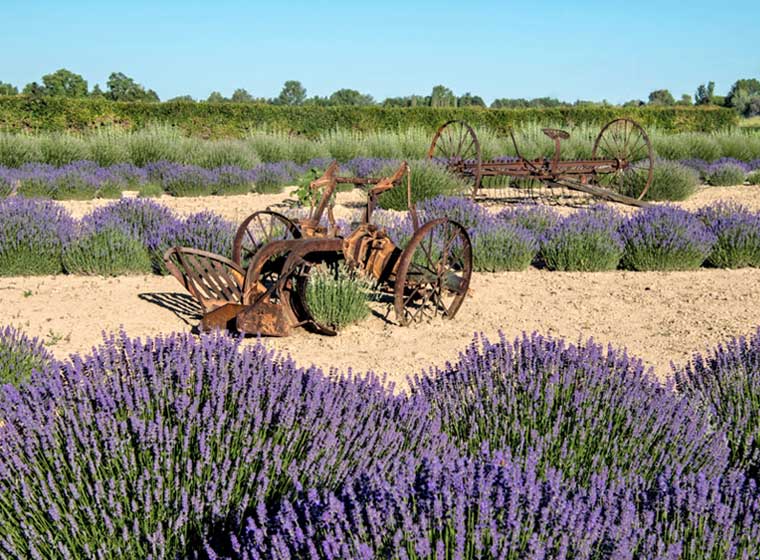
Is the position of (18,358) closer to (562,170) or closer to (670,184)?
(562,170)

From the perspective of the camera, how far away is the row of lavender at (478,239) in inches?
284

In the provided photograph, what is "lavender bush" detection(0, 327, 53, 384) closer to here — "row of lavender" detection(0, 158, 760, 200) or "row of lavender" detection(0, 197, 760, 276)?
"row of lavender" detection(0, 197, 760, 276)

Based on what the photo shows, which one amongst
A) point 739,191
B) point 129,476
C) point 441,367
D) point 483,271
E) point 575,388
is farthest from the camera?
point 739,191

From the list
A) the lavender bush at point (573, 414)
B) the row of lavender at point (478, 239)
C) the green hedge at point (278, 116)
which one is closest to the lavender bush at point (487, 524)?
the lavender bush at point (573, 414)

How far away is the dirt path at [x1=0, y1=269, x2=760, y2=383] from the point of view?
5234 millimetres

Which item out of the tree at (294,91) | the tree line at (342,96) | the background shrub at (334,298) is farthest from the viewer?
the tree at (294,91)

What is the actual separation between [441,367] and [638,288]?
3037 mm

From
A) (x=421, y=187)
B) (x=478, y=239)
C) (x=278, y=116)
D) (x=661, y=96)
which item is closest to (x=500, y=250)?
(x=478, y=239)

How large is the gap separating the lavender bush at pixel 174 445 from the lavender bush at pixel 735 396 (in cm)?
129

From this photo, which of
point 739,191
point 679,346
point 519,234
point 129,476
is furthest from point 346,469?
point 739,191

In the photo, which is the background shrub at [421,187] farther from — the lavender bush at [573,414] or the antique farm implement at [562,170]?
the lavender bush at [573,414]

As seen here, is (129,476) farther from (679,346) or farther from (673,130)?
(673,130)

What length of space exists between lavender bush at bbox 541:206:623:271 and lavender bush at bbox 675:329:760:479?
3.86m

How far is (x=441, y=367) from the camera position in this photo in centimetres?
486
